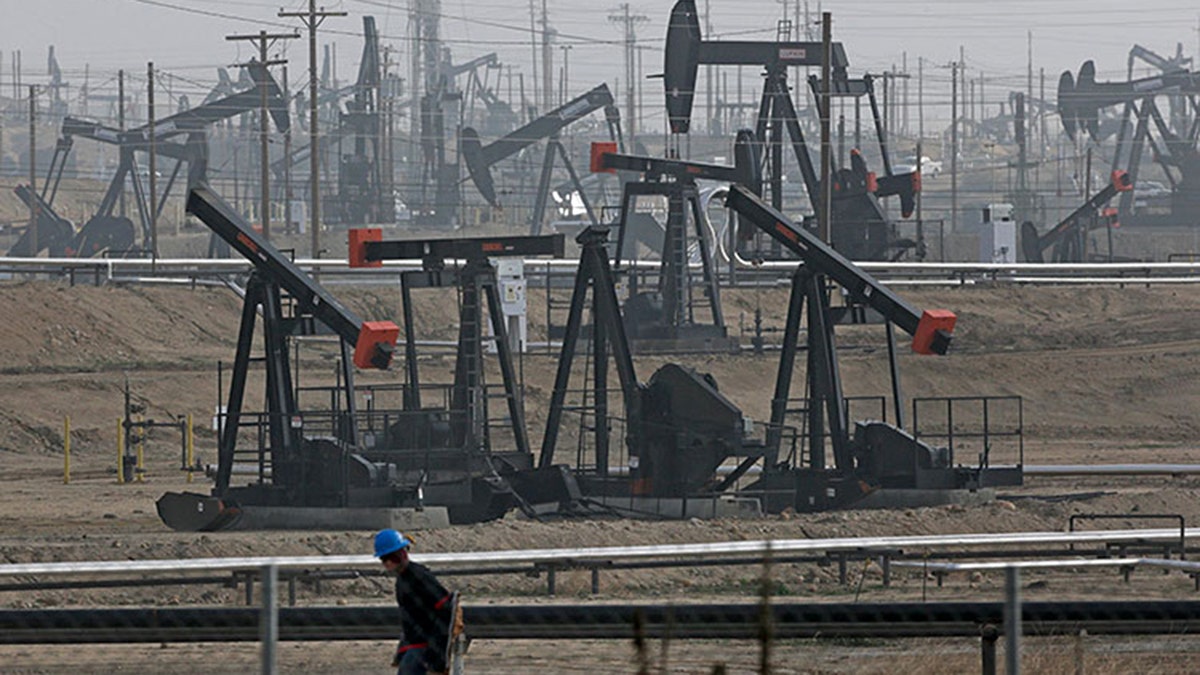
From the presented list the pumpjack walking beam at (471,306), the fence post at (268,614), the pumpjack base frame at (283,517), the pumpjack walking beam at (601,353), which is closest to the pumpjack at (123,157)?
the pumpjack walking beam at (471,306)

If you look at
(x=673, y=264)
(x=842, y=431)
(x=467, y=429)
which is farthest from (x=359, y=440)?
(x=673, y=264)

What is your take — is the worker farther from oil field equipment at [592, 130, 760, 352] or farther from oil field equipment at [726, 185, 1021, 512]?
oil field equipment at [592, 130, 760, 352]

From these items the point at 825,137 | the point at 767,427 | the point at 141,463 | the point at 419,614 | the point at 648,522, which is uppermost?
the point at 825,137

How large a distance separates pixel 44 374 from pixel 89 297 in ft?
18.6

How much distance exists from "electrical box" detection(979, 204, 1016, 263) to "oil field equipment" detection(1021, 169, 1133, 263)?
9.89 ft

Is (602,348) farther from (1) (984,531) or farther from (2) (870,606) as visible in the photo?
(2) (870,606)

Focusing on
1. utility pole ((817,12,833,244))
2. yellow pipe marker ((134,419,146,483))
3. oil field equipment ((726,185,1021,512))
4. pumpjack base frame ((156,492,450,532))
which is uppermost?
utility pole ((817,12,833,244))

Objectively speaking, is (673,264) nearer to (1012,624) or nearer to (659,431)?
(659,431)

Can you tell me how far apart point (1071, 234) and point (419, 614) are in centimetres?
5628

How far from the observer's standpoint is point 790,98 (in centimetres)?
4981

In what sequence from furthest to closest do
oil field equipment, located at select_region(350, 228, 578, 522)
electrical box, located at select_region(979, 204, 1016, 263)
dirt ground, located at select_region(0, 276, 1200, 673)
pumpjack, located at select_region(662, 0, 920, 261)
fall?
electrical box, located at select_region(979, 204, 1016, 263), pumpjack, located at select_region(662, 0, 920, 261), oil field equipment, located at select_region(350, 228, 578, 522), dirt ground, located at select_region(0, 276, 1200, 673)

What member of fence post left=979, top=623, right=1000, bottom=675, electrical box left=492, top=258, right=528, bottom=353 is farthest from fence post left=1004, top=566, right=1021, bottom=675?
electrical box left=492, top=258, right=528, bottom=353

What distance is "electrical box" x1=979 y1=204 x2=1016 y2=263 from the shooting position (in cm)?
5781

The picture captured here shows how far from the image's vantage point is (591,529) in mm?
20922
